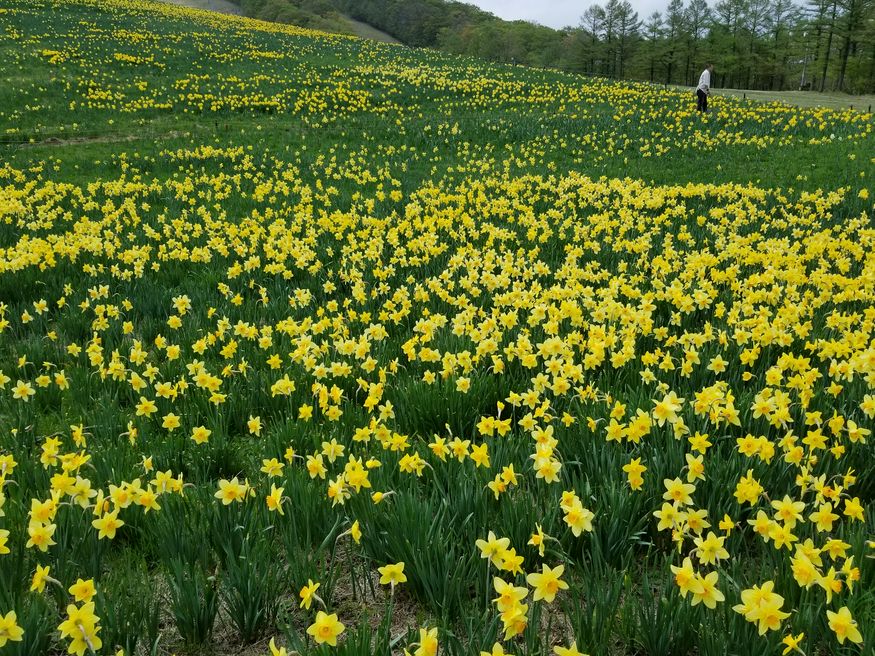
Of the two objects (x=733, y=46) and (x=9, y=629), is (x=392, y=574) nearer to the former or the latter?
(x=9, y=629)

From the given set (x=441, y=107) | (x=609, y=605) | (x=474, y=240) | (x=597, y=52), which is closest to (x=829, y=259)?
(x=474, y=240)

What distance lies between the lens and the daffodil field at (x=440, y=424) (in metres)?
1.81

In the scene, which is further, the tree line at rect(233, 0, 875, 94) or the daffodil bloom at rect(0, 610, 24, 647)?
the tree line at rect(233, 0, 875, 94)

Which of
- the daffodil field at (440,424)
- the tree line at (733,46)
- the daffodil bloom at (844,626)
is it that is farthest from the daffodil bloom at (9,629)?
the tree line at (733,46)

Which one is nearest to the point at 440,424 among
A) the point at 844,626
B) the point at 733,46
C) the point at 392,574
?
the point at 392,574

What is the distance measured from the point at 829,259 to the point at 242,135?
15.0 metres

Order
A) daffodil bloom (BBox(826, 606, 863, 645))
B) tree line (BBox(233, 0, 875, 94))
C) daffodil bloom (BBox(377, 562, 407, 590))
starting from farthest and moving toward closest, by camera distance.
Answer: tree line (BBox(233, 0, 875, 94))
daffodil bloom (BBox(377, 562, 407, 590))
daffodil bloom (BBox(826, 606, 863, 645))

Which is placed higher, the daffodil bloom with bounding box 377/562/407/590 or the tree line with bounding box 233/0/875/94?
the tree line with bounding box 233/0/875/94

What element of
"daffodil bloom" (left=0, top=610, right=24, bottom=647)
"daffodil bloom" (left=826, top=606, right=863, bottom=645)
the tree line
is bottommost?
"daffodil bloom" (left=0, top=610, right=24, bottom=647)

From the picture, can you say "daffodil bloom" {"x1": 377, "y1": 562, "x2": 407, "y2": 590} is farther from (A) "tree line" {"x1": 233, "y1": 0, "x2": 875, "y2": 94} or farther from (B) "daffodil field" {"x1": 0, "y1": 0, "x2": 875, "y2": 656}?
(A) "tree line" {"x1": 233, "y1": 0, "x2": 875, "y2": 94}

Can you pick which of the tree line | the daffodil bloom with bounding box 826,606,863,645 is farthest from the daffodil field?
the tree line

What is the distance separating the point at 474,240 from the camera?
757 centimetres

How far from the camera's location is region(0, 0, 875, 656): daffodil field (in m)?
1.81

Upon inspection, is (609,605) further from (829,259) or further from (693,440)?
(829,259)
